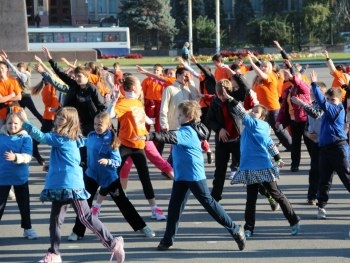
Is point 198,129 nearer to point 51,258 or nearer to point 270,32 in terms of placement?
point 51,258

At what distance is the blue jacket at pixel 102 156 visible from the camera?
847 cm

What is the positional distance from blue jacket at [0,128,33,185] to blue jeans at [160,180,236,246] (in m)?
1.64

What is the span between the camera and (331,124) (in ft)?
30.5

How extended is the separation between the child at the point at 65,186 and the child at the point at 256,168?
5.53ft

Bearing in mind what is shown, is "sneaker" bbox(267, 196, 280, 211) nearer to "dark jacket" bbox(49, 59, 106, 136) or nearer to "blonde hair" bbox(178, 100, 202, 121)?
"blonde hair" bbox(178, 100, 202, 121)

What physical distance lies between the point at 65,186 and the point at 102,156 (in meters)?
0.89

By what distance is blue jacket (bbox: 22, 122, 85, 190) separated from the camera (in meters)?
7.72

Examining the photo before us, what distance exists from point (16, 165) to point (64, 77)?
214 centimetres

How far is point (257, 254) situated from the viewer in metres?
8.05

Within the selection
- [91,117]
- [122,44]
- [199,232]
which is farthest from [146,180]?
[122,44]

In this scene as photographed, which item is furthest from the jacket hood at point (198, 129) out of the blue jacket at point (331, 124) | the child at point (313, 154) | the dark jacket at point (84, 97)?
the dark jacket at point (84, 97)

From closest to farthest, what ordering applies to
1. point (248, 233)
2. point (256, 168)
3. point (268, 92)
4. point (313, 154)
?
1. point (256, 168)
2. point (248, 233)
3. point (313, 154)
4. point (268, 92)

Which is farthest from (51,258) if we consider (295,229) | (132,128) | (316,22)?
(316,22)

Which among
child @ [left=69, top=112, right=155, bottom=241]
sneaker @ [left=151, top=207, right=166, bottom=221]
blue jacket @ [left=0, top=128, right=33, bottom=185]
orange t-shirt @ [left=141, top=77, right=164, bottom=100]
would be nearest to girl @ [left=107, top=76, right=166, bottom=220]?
sneaker @ [left=151, top=207, right=166, bottom=221]
